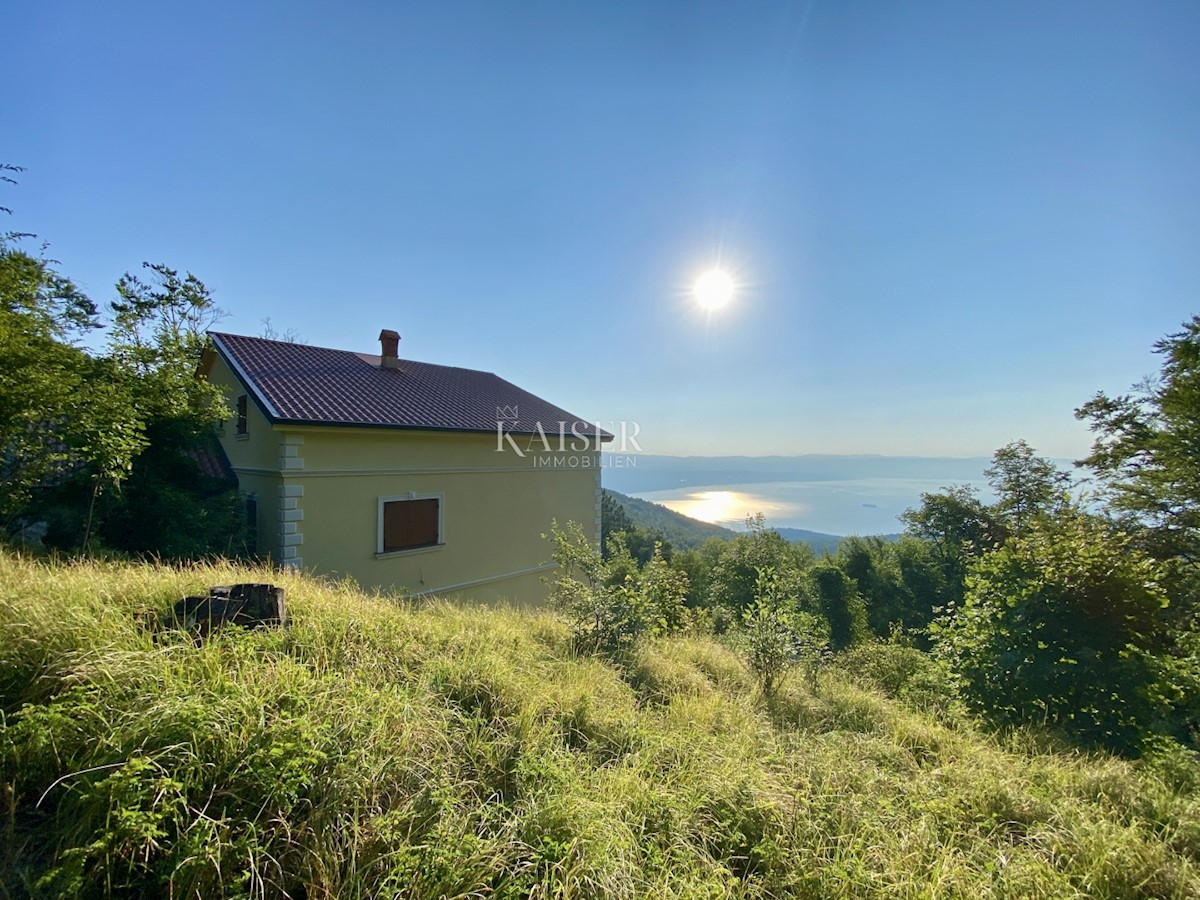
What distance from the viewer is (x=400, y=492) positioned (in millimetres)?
9688

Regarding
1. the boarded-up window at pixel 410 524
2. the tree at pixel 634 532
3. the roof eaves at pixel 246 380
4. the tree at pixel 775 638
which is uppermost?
the roof eaves at pixel 246 380

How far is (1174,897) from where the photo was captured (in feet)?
7.32

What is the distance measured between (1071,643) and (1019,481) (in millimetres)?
23981

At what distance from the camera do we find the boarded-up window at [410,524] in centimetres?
949

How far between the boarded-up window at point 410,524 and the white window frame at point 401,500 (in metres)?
0.03

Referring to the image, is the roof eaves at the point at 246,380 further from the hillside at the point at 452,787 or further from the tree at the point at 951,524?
the tree at the point at 951,524

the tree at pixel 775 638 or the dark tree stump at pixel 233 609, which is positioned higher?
the dark tree stump at pixel 233 609

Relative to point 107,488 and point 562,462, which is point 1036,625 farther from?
point 107,488

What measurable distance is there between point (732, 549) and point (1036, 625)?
861 inches

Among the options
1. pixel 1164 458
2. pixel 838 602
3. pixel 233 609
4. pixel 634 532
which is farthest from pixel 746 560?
pixel 233 609

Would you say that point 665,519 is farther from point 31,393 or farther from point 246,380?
point 31,393

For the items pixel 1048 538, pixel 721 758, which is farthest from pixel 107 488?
pixel 1048 538

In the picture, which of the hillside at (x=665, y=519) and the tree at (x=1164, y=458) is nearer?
the tree at (x=1164, y=458)

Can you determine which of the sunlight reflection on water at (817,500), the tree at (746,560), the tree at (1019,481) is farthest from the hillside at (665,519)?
the tree at (1019,481)
